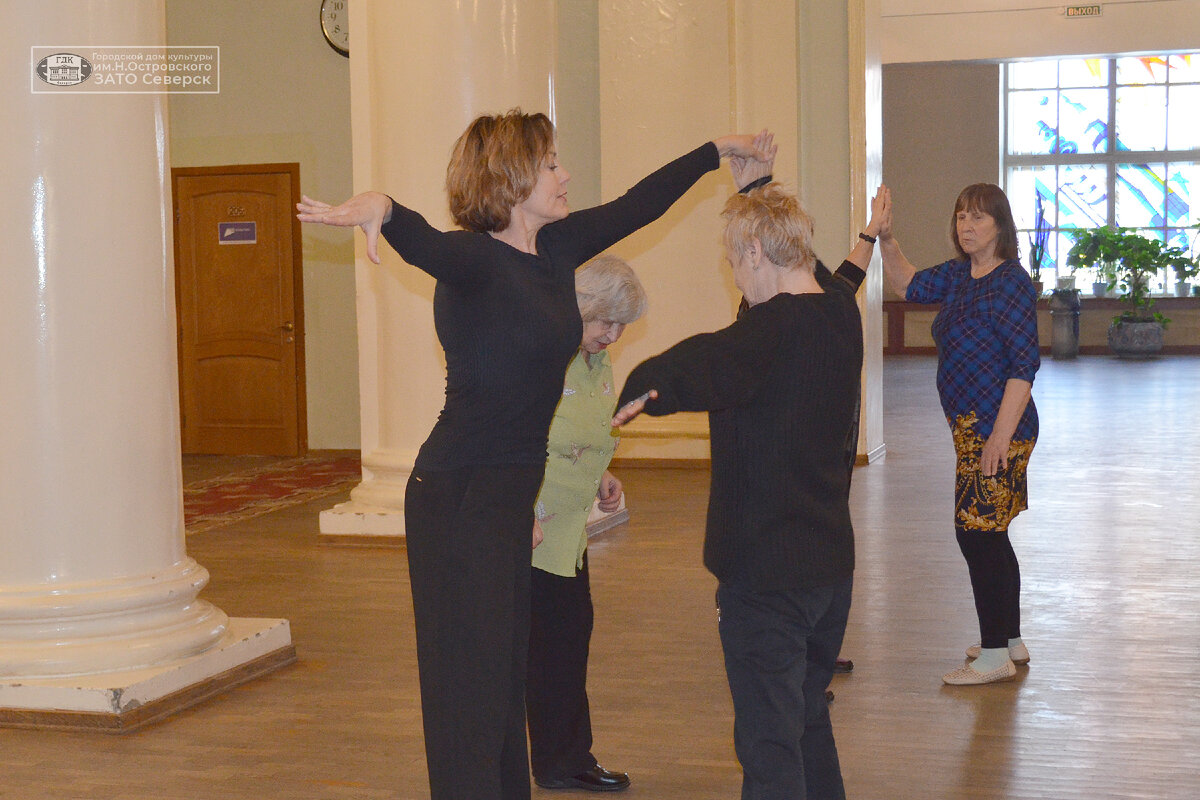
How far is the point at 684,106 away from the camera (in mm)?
9164

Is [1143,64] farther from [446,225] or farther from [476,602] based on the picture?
[476,602]

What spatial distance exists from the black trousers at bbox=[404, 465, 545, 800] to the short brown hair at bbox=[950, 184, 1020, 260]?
6.62ft

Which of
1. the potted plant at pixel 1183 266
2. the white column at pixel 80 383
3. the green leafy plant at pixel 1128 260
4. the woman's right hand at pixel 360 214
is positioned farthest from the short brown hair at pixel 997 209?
the potted plant at pixel 1183 266

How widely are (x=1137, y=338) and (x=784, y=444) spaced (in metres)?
18.5

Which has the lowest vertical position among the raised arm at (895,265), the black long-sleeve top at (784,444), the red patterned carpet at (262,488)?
the red patterned carpet at (262,488)

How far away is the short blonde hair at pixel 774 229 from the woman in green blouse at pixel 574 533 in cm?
53

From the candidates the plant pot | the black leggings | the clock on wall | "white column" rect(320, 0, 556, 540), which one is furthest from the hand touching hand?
the plant pot

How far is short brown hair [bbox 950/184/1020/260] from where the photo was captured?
3936mm

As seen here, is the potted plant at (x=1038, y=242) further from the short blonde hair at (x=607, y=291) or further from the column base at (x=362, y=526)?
the short blonde hair at (x=607, y=291)

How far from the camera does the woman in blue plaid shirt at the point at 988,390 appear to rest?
387 centimetres

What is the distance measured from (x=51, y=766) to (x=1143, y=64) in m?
22.3

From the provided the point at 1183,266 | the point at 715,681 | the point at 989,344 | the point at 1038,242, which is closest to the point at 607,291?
the point at 989,344

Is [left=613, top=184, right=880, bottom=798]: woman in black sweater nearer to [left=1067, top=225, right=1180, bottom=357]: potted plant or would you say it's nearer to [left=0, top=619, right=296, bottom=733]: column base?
[left=0, top=619, right=296, bottom=733]: column base

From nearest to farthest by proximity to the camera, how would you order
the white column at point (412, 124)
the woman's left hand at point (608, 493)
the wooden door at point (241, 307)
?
the woman's left hand at point (608, 493) → the white column at point (412, 124) → the wooden door at point (241, 307)
